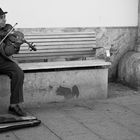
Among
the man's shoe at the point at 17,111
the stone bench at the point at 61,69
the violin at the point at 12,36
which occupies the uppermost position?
the violin at the point at 12,36

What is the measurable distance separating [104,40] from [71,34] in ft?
2.94

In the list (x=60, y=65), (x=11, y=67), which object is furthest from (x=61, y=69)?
(x=11, y=67)

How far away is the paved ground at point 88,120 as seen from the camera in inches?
184

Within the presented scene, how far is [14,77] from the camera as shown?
516 centimetres

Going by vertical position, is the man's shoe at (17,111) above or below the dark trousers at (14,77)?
below

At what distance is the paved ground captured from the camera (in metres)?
4.67

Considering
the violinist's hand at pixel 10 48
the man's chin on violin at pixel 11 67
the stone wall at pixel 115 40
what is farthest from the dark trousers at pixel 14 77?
the stone wall at pixel 115 40

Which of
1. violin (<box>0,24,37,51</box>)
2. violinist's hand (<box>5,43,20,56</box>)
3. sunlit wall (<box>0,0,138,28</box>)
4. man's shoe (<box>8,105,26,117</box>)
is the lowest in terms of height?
man's shoe (<box>8,105,26,117</box>)

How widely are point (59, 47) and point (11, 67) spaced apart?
153cm

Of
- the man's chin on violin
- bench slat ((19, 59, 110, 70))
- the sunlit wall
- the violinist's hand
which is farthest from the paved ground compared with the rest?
the sunlit wall

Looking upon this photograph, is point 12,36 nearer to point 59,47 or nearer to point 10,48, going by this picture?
point 10,48

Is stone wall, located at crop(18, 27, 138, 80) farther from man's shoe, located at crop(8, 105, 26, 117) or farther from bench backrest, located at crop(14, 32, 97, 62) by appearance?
man's shoe, located at crop(8, 105, 26, 117)

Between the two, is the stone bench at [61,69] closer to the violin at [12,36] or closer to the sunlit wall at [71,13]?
the sunlit wall at [71,13]

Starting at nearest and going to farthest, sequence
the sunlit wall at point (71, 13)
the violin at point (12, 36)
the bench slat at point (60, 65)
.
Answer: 1. the violin at point (12, 36)
2. the bench slat at point (60, 65)
3. the sunlit wall at point (71, 13)
